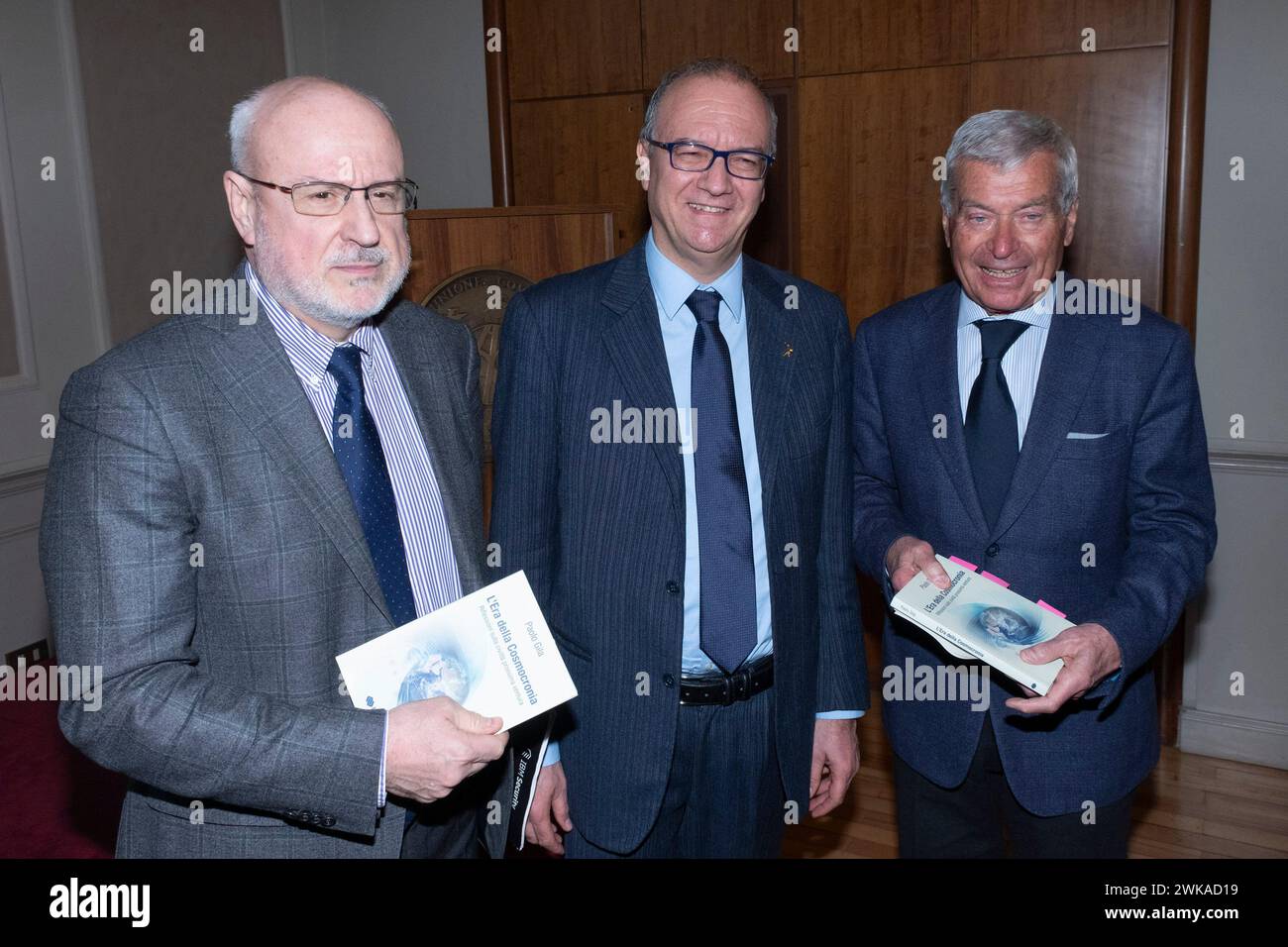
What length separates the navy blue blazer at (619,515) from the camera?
211 cm

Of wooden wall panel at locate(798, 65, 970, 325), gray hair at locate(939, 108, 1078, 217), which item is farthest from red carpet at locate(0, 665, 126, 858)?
wooden wall panel at locate(798, 65, 970, 325)

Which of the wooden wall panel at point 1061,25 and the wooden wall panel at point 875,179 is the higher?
the wooden wall panel at point 1061,25

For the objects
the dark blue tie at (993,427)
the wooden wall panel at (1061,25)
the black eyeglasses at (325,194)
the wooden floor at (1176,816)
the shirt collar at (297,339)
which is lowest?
the wooden floor at (1176,816)

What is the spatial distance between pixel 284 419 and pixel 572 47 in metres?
3.87

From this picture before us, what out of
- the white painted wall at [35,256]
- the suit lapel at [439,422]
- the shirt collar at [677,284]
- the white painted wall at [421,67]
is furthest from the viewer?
the white painted wall at [421,67]

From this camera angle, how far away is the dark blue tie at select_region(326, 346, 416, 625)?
1.78m

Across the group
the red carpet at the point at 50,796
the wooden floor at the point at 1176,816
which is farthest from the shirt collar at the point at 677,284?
the red carpet at the point at 50,796

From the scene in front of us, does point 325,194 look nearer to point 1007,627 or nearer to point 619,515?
point 619,515

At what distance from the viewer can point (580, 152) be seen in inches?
201

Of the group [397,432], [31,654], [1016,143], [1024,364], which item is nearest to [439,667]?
[397,432]

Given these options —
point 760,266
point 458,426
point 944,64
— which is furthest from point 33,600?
point 944,64

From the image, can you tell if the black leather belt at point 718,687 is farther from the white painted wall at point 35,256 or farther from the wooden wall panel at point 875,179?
the white painted wall at point 35,256

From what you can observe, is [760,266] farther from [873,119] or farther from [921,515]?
[873,119]

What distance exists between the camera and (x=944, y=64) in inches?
170
